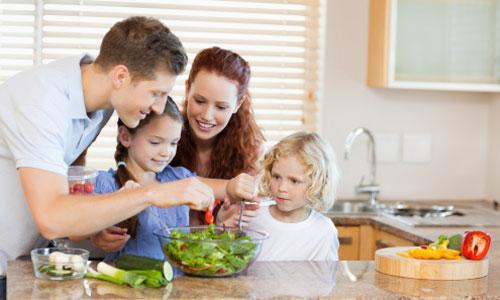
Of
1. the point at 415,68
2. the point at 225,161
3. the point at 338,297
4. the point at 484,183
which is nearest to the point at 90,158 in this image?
the point at 225,161

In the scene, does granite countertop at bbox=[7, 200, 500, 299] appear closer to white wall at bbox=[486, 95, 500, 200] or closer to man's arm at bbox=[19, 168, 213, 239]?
man's arm at bbox=[19, 168, 213, 239]

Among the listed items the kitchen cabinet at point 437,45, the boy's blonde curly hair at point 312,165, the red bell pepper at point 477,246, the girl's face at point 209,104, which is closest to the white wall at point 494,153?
the kitchen cabinet at point 437,45

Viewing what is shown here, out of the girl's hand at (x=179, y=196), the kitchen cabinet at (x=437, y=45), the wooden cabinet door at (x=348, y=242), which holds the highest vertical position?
the kitchen cabinet at (x=437, y=45)

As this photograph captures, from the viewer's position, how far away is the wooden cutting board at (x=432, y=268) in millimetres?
2697

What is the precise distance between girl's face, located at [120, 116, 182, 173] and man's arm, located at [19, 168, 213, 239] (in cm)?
56

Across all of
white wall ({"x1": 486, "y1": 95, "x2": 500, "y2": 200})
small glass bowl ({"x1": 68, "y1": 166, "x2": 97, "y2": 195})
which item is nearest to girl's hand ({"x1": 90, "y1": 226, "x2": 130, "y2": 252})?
small glass bowl ({"x1": 68, "y1": 166, "x2": 97, "y2": 195})

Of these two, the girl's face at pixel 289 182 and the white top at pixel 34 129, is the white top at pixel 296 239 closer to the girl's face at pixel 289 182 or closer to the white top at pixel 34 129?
the girl's face at pixel 289 182

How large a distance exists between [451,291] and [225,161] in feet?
3.80

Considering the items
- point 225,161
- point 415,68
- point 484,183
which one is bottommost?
point 484,183

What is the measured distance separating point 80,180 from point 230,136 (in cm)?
84

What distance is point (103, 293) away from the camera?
2402mm

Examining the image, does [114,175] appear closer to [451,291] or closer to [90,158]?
[451,291]

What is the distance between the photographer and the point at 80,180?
9.25 ft

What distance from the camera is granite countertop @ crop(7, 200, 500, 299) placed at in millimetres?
2416
